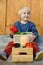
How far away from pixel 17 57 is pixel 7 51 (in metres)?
0.35

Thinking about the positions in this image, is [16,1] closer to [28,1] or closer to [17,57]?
[28,1]

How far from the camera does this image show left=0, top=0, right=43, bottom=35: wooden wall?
4.47 m

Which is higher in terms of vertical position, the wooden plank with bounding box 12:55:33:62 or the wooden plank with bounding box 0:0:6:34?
the wooden plank with bounding box 0:0:6:34

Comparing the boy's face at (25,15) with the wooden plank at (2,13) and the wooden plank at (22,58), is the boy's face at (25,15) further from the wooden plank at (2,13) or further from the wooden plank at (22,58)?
the wooden plank at (22,58)

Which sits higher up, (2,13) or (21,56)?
(2,13)

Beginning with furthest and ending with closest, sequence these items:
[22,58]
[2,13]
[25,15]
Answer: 1. [2,13]
2. [25,15]
3. [22,58]

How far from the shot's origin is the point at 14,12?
4520 mm

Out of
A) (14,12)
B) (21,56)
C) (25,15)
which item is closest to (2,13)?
(14,12)

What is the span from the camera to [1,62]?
2.55 metres

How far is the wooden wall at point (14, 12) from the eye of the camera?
447cm

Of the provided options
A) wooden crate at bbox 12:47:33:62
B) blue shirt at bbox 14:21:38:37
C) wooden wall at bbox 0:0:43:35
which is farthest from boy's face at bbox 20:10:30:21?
wooden crate at bbox 12:47:33:62

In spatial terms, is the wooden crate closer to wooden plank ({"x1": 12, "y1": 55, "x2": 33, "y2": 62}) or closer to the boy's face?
wooden plank ({"x1": 12, "y1": 55, "x2": 33, "y2": 62})

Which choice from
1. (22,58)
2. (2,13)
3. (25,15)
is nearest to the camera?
(22,58)

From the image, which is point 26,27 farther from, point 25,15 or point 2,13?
point 2,13
